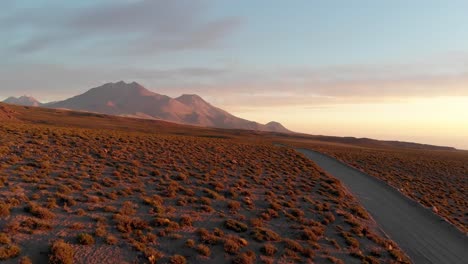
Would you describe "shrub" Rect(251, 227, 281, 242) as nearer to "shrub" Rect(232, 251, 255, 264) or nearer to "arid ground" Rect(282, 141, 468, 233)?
"shrub" Rect(232, 251, 255, 264)

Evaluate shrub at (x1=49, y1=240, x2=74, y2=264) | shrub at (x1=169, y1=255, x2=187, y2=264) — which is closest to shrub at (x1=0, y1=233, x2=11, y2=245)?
shrub at (x1=49, y1=240, x2=74, y2=264)

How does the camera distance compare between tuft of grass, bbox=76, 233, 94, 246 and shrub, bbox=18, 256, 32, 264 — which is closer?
shrub, bbox=18, 256, 32, 264

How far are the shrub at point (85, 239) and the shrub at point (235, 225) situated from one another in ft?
23.8

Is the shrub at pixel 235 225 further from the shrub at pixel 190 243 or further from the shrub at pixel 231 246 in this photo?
the shrub at pixel 190 243

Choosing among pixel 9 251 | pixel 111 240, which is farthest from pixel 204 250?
pixel 9 251

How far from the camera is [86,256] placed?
44.6ft

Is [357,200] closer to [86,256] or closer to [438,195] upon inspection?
[438,195]

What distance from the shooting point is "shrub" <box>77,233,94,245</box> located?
571 inches

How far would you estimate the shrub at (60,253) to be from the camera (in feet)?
41.9

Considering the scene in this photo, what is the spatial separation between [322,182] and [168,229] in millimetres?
20853

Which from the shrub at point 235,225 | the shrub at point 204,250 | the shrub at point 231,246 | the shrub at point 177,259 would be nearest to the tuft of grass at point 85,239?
the shrub at point 177,259

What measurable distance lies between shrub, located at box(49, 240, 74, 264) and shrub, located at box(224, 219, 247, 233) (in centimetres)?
823

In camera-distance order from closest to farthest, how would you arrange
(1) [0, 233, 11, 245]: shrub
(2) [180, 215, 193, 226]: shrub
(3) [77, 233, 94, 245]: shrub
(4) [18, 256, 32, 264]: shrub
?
1. (4) [18, 256, 32, 264]: shrub
2. (1) [0, 233, 11, 245]: shrub
3. (3) [77, 233, 94, 245]: shrub
4. (2) [180, 215, 193, 226]: shrub

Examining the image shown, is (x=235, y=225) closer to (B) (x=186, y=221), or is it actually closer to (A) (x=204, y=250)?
(B) (x=186, y=221)
